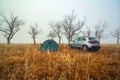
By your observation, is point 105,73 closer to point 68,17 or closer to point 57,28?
point 68,17

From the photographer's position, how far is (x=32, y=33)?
Result: 52.7 m

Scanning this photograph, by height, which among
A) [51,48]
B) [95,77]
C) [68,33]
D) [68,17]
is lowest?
[95,77]

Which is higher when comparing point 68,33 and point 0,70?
point 68,33

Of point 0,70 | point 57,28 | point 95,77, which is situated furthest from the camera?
point 57,28

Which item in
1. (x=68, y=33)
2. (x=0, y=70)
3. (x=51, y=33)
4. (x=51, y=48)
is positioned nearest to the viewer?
(x=0, y=70)

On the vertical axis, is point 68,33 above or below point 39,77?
above

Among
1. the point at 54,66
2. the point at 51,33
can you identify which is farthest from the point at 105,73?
the point at 51,33

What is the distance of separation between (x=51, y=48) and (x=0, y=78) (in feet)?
30.6

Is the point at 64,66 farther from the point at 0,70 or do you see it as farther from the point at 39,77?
the point at 0,70

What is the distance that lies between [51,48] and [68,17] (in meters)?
24.5

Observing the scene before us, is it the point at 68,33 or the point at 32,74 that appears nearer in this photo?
the point at 32,74

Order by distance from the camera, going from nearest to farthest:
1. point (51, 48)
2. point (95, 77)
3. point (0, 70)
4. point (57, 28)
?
point (95, 77) < point (0, 70) < point (51, 48) < point (57, 28)

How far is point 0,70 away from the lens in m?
6.46

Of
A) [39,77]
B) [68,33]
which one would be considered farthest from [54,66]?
[68,33]
